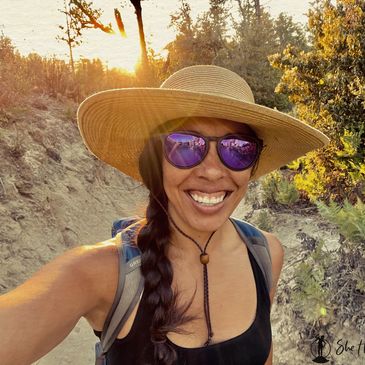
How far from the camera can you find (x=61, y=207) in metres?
6.42

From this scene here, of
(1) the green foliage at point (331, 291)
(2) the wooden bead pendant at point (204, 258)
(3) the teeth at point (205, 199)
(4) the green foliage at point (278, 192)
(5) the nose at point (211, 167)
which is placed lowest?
(1) the green foliage at point (331, 291)

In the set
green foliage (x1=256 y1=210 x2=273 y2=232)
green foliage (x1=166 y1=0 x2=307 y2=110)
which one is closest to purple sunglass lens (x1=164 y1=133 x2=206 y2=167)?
green foliage (x1=256 y1=210 x2=273 y2=232)

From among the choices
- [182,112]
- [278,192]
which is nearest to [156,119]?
[182,112]

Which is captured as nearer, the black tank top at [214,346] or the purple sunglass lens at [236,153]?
the black tank top at [214,346]

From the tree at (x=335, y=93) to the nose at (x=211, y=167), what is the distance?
3.73m

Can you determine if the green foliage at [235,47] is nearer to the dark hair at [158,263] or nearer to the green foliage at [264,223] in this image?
the green foliage at [264,223]

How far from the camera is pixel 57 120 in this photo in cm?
899

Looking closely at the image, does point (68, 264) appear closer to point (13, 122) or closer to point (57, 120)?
point (13, 122)

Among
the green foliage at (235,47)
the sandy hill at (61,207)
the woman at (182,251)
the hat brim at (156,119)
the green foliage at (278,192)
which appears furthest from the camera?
the green foliage at (235,47)

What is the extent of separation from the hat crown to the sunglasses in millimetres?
205

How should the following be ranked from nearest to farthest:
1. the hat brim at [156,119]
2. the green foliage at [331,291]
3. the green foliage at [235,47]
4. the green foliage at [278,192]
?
the hat brim at [156,119] < the green foliage at [331,291] < the green foliage at [278,192] < the green foliage at [235,47]

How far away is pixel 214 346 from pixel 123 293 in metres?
0.43

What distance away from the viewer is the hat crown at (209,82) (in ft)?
5.48

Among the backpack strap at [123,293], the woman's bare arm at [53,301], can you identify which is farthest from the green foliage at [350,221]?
the woman's bare arm at [53,301]
